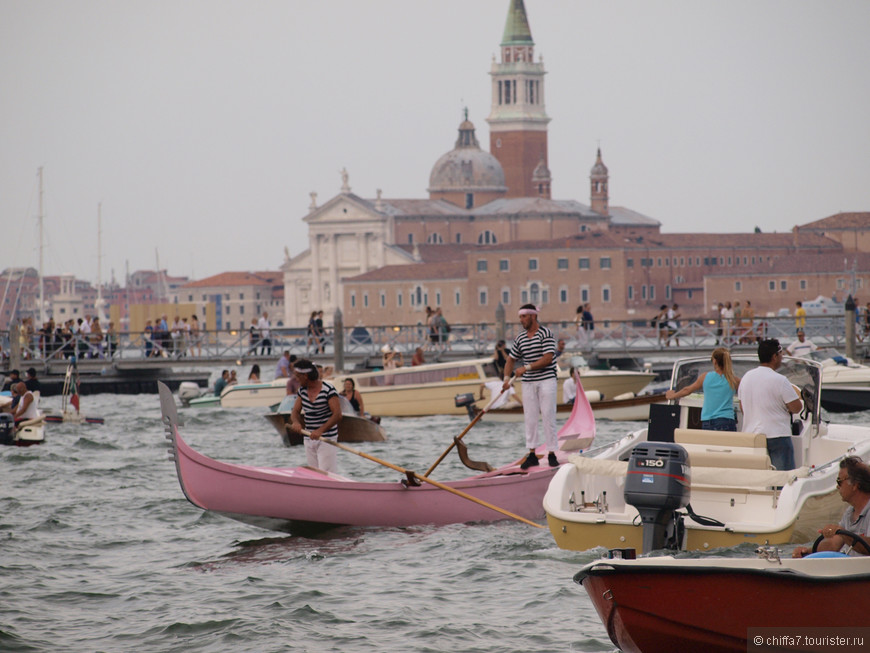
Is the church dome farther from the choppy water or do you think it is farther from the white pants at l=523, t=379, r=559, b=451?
the white pants at l=523, t=379, r=559, b=451

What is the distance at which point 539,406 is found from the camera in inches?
436

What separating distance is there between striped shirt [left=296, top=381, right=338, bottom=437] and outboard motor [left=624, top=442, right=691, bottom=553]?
3.60m

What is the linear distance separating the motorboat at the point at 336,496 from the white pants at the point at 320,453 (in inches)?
9.4

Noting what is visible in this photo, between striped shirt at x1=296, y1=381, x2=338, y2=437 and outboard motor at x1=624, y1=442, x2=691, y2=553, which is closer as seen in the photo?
outboard motor at x1=624, y1=442, x2=691, y2=553

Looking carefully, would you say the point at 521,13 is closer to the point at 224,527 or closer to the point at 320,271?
the point at 320,271

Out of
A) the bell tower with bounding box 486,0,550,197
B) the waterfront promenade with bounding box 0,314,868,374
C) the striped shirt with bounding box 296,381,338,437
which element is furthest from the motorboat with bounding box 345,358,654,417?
the bell tower with bounding box 486,0,550,197

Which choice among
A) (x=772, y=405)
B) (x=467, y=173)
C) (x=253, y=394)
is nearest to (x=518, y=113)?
(x=467, y=173)

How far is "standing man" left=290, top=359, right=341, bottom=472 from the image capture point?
10.7 meters

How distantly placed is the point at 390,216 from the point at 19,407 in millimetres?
88495

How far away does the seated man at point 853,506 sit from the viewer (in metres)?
6.30

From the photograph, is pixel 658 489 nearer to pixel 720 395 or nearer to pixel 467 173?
pixel 720 395

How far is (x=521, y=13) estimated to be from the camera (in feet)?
395

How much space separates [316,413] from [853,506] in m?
5.25

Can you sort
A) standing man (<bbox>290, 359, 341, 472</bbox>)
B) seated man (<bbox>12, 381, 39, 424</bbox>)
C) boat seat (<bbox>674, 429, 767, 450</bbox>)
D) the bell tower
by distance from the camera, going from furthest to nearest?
the bell tower
seated man (<bbox>12, 381, 39, 424</bbox>)
standing man (<bbox>290, 359, 341, 472</bbox>)
boat seat (<bbox>674, 429, 767, 450</bbox>)
